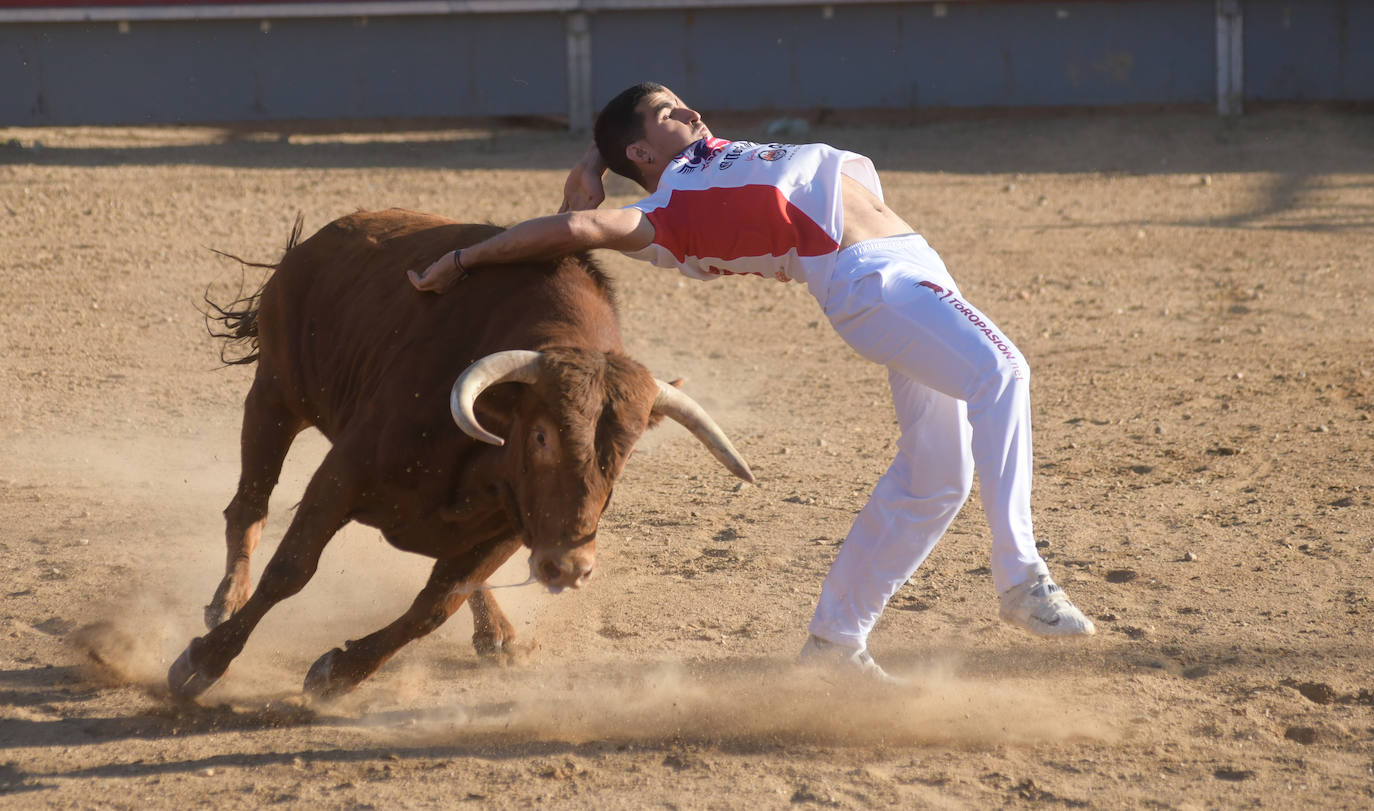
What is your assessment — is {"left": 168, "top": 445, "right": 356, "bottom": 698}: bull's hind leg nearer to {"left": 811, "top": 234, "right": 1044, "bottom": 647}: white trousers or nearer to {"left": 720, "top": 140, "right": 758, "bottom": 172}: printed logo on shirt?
{"left": 720, "top": 140, "right": 758, "bottom": 172}: printed logo on shirt

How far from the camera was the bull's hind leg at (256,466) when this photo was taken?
5.42 m

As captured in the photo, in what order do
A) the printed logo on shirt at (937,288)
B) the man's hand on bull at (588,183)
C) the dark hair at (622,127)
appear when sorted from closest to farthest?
1. the printed logo on shirt at (937,288)
2. the dark hair at (622,127)
3. the man's hand on bull at (588,183)

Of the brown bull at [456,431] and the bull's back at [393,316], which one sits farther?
the bull's back at [393,316]

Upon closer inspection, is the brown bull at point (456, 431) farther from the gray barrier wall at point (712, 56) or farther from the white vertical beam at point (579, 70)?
the gray barrier wall at point (712, 56)

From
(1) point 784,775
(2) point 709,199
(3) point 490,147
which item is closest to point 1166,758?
(1) point 784,775

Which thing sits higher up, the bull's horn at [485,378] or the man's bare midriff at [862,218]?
the man's bare midriff at [862,218]

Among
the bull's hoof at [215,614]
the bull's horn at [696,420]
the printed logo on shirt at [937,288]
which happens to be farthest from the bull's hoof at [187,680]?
the printed logo on shirt at [937,288]

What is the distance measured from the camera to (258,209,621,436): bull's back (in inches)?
178

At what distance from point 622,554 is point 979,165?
9.60 metres

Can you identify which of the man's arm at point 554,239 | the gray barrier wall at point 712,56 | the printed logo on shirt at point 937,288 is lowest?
the printed logo on shirt at point 937,288

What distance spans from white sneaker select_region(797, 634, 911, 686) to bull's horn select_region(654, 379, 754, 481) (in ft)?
2.08

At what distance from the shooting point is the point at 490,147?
15.5m

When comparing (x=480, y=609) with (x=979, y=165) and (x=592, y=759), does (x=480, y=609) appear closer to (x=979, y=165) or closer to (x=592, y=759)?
(x=592, y=759)

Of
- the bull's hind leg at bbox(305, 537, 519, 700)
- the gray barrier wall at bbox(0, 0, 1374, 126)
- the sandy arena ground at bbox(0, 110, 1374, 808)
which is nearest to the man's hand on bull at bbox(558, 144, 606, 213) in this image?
the bull's hind leg at bbox(305, 537, 519, 700)
